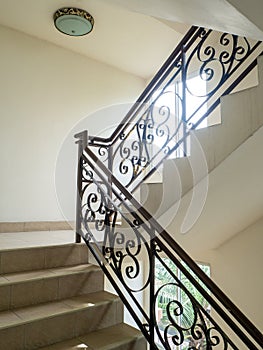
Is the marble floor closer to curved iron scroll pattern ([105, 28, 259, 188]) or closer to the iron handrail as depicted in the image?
curved iron scroll pattern ([105, 28, 259, 188])

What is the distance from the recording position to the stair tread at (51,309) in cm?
190

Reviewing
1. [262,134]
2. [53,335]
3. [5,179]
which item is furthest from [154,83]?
[5,179]

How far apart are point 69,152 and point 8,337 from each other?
3.14m

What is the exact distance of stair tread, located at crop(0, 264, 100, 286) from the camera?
2.18 m

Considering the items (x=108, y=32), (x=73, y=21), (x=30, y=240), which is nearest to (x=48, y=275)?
(x=30, y=240)

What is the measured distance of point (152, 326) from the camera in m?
2.01

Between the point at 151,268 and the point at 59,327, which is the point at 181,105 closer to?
the point at 151,268

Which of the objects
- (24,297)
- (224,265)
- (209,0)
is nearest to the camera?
(209,0)

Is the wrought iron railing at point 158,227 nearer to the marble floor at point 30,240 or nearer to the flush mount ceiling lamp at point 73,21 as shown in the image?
the marble floor at point 30,240

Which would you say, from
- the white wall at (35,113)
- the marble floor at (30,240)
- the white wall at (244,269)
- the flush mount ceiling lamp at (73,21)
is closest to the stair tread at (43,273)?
the marble floor at (30,240)

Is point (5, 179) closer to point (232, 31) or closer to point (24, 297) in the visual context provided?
point (24, 297)

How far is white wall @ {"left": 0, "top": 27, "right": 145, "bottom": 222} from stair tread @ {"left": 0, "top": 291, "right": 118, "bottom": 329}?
211cm

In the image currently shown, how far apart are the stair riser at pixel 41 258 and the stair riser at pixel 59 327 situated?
57cm

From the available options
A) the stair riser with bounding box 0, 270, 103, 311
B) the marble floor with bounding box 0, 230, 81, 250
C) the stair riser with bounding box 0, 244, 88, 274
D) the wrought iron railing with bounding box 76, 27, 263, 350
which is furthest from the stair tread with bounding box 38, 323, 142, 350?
the marble floor with bounding box 0, 230, 81, 250
